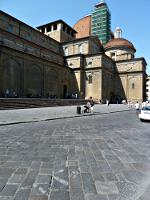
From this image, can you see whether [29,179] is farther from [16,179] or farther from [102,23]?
[102,23]

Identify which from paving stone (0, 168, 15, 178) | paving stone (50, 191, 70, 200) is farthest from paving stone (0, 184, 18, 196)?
paving stone (50, 191, 70, 200)

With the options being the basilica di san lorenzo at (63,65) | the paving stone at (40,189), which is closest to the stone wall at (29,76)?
the basilica di san lorenzo at (63,65)

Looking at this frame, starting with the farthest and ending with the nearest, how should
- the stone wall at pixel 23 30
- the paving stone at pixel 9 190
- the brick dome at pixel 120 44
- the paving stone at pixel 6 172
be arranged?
the brick dome at pixel 120 44 → the stone wall at pixel 23 30 → the paving stone at pixel 6 172 → the paving stone at pixel 9 190

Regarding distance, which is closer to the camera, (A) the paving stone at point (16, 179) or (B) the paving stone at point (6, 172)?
(A) the paving stone at point (16, 179)

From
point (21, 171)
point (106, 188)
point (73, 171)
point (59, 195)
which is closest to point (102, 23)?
point (73, 171)

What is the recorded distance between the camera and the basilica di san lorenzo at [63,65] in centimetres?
3175

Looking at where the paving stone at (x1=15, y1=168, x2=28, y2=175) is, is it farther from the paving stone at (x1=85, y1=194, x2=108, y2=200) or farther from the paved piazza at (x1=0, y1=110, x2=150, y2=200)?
the paving stone at (x1=85, y1=194, x2=108, y2=200)

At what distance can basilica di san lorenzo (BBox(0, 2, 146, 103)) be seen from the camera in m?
31.7

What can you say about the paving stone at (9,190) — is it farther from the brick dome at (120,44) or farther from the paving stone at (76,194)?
the brick dome at (120,44)

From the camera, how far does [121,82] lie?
54594 mm

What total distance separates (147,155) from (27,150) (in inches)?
127

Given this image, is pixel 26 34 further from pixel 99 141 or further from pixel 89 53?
pixel 99 141

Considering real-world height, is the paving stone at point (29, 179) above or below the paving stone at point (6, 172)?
below

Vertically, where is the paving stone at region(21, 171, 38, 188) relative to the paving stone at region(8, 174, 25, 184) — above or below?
below
